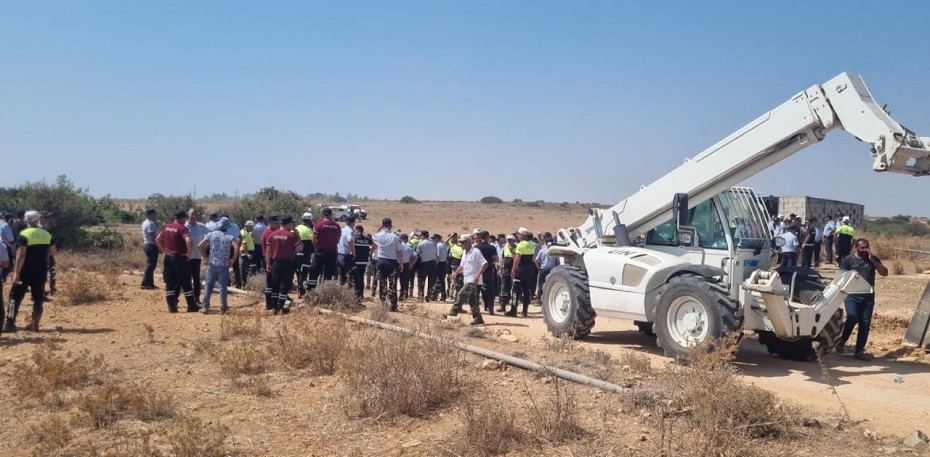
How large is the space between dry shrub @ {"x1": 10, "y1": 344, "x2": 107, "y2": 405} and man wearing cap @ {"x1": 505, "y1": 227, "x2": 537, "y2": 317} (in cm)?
874

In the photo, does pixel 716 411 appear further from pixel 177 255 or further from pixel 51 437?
pixel 177 255

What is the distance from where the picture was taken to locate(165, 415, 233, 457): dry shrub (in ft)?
19.7

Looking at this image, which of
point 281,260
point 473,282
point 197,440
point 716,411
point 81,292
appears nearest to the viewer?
point 197,440

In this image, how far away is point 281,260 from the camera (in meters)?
12.9

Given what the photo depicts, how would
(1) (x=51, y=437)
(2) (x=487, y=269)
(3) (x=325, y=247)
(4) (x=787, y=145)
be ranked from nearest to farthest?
(1) (x=51, y=437) → (4) (x=787, y=145) → (3) (x=325, y=247) → (2) (x=487, y=269)

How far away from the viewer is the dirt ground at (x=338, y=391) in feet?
21.5

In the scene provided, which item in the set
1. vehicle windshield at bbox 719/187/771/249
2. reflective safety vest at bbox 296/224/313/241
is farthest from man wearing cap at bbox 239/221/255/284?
vehicle windshield at bbox 719/187/771/249

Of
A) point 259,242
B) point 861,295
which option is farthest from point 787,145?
point 259,242

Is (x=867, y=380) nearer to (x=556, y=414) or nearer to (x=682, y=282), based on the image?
(x=682, y=282)

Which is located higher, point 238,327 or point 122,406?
point 238,327

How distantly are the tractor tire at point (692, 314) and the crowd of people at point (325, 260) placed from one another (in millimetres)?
4082

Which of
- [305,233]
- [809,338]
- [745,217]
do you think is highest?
[745,217]

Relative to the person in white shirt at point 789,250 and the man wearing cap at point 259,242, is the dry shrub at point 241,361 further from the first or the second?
the person in white shirt at point 789,250

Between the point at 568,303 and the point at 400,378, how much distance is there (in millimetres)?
5596
